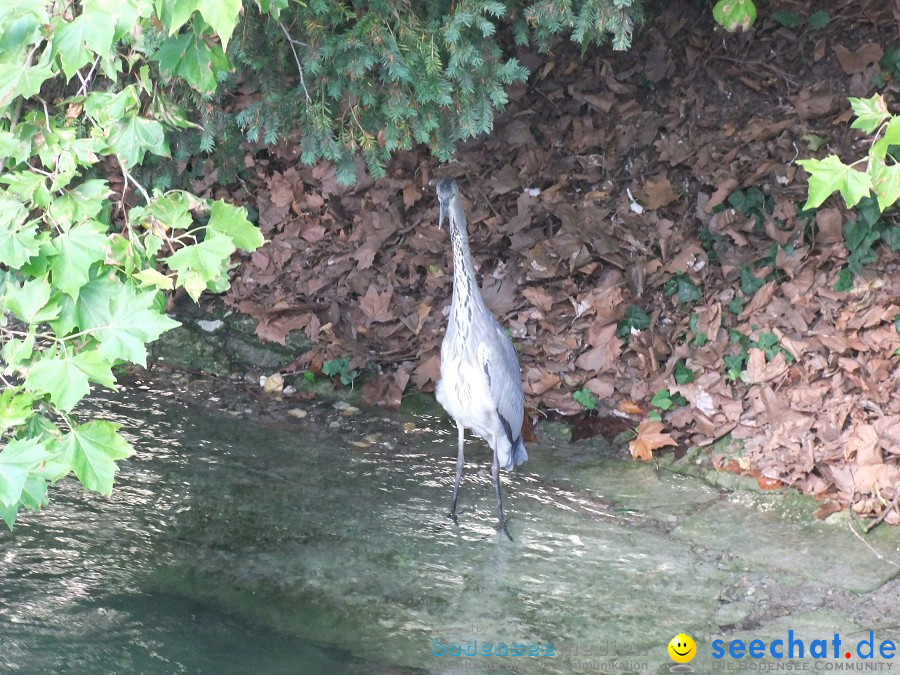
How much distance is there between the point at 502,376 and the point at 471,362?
0.20m

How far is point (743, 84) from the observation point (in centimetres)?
660

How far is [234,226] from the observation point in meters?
2.78

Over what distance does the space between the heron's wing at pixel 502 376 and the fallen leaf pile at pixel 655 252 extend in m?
0.87

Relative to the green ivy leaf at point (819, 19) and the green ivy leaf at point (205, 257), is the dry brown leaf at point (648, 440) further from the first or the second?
the green ivy leaf at point (205, 257)

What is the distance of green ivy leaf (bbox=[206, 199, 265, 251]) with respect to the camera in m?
2.78

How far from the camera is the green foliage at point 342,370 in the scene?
6387 millimetres

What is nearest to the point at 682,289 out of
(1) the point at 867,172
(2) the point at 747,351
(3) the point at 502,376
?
(2) the point at 747,351

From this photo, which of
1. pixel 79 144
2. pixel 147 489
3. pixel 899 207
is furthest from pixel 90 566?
pixel 899 207

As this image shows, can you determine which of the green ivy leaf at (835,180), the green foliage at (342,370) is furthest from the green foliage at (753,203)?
the green ivy leaf at (835,180)

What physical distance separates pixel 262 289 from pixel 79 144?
4.64 metres

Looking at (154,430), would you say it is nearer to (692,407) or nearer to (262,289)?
(262,289)

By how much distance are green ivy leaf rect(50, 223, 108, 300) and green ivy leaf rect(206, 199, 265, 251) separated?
352mm

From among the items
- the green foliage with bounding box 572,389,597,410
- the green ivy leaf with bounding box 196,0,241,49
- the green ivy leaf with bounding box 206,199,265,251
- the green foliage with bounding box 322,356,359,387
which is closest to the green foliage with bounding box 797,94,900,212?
the green ivy leaf with bounding box 196,0,241,49

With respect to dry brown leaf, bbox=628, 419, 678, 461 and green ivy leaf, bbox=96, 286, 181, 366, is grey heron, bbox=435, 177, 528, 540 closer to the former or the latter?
dry brown leaf, bbox=628, 419, 678, 461
